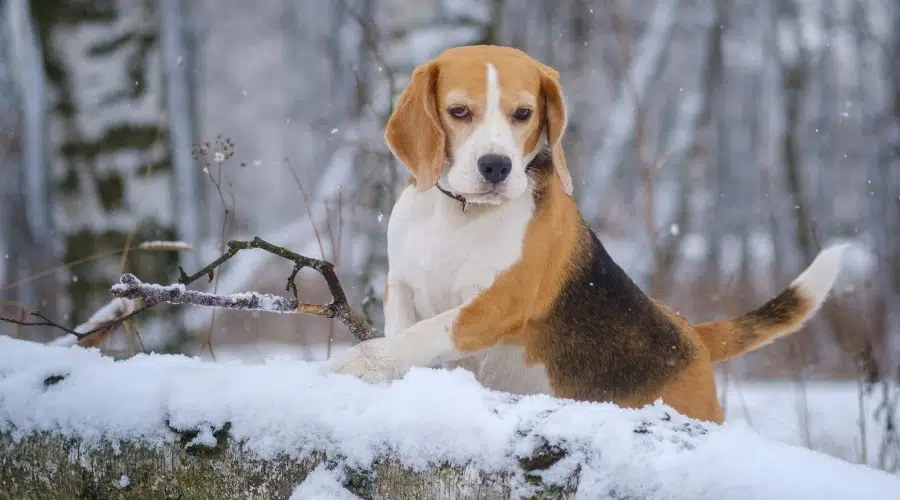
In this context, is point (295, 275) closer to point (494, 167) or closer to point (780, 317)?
point (494, 167)

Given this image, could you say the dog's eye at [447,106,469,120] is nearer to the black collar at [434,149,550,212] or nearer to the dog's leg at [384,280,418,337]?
the black collar at [434,149,550,212]

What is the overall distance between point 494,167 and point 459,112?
0.72 feet

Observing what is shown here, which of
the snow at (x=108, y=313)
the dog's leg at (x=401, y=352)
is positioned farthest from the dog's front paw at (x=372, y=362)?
the snow at (x=108, y=313)

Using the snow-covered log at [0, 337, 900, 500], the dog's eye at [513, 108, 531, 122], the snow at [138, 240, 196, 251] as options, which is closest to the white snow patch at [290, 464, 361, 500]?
the snow-covered log at [0, 337, 900, 500]

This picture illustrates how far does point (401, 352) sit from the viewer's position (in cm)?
186

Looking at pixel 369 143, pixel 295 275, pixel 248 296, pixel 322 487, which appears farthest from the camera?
pixel 369 143

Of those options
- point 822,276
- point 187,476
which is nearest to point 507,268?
point 187,476

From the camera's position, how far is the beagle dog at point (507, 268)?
2000 mm

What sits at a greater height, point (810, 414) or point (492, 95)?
point (492, 95)

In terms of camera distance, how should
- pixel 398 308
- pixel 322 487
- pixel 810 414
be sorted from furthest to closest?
pixel 810 414
pixel 398 308
pixel 322 487

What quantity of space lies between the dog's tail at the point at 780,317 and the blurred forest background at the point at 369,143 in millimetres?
753

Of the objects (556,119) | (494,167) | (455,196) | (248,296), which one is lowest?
(248,296)

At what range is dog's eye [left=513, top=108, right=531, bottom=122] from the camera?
2061mm

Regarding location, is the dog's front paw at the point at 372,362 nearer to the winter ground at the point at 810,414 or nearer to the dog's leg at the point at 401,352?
the dog's leg at the point at 401,352
